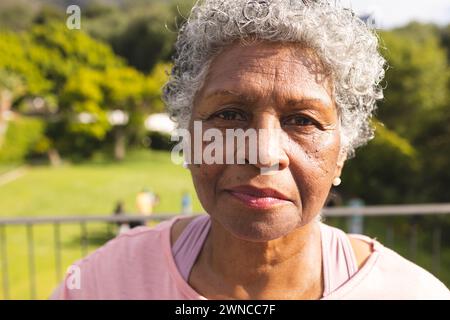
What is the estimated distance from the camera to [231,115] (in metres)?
1.12

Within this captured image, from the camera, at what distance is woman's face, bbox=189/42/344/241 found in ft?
3.52

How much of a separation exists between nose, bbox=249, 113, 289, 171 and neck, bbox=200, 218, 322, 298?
0.94 feet

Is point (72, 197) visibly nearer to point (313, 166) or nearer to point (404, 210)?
point (404, 210)

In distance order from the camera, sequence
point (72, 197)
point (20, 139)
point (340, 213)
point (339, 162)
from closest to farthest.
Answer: point (339, 162) < point (340, 213) < point (72, 197) < point (20, 139)

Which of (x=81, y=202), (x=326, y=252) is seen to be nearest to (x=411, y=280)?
(x=326, y=252)

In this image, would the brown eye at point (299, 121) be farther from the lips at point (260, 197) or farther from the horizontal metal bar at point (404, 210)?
the horizontal metal bar at point (404, 210)

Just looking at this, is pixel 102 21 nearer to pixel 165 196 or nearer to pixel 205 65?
pixel 165 196

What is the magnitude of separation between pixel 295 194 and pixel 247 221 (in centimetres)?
12

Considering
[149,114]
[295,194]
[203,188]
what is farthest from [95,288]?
[149,114]

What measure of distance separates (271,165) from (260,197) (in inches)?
2.9

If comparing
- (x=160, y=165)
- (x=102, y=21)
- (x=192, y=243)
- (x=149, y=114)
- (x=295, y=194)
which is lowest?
(x=192, y=243)

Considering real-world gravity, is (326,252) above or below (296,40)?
below
